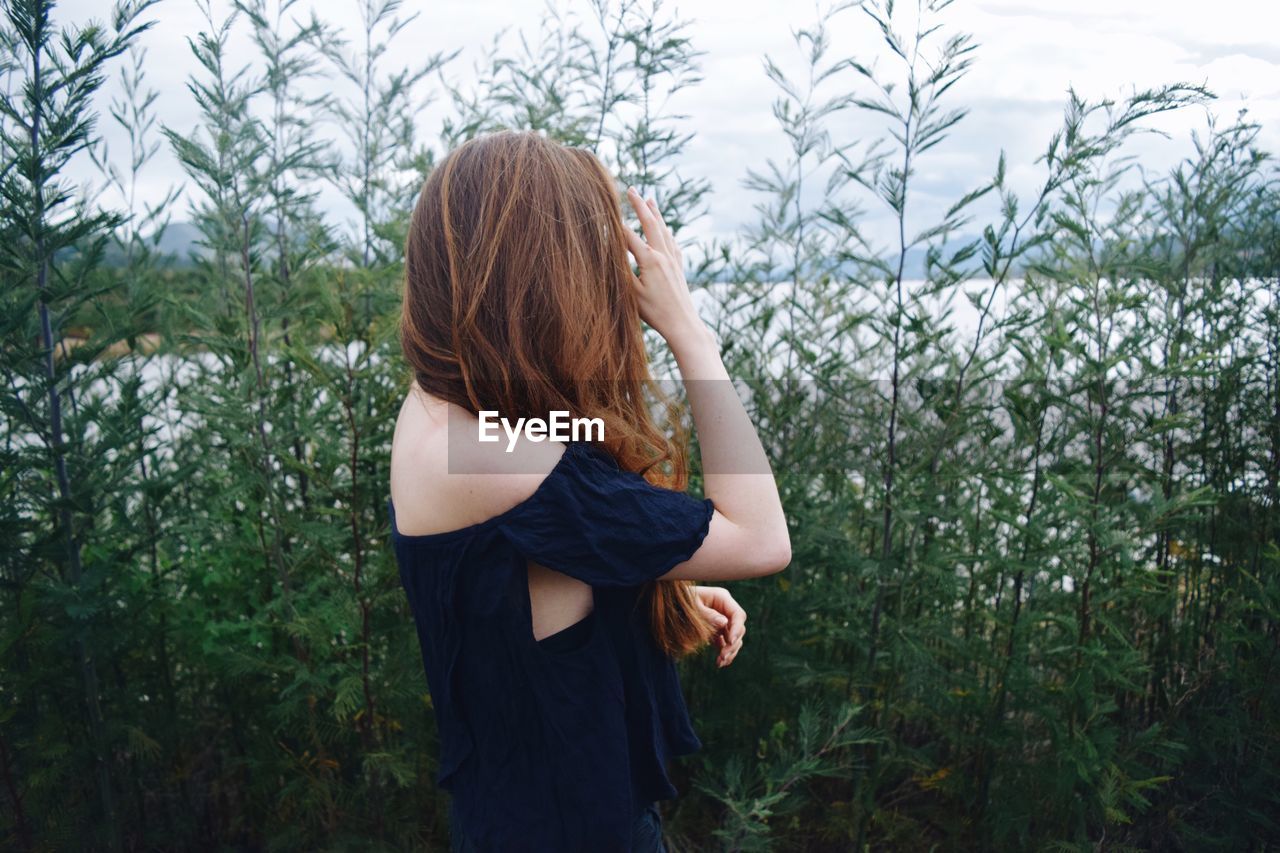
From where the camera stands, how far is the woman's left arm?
1668 mm

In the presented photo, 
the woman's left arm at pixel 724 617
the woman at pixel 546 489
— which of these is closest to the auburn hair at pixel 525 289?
the woman at pixel 546 489

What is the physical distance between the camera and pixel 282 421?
2549 millimetres

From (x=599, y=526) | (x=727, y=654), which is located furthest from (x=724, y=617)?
(x=599, y=526)

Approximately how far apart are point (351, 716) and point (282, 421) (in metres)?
0.86

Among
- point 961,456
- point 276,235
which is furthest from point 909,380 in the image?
point 276,235

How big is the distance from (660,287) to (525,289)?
229mm

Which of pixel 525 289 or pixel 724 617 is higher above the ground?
pixel 525 289

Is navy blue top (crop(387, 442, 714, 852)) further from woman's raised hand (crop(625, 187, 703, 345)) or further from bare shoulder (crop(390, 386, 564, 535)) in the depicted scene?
woman's raised hand (crop(625, 187, 703, 345))

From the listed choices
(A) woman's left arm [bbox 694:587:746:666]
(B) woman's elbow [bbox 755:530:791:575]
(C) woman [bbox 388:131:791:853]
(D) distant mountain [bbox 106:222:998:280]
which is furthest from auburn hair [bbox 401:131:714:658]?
(D) distant mountain [bbox 106:222:998:280]

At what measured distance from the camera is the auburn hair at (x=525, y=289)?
134 cm

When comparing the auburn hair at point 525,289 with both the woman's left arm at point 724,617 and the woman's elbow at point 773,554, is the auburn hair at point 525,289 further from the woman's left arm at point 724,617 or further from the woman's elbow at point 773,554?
the woman's left arm at point 724,617

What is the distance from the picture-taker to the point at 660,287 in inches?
56.7

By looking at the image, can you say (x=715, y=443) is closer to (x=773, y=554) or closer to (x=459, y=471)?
(x=773, y=554)

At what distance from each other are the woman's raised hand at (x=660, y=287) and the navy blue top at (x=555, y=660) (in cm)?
24
